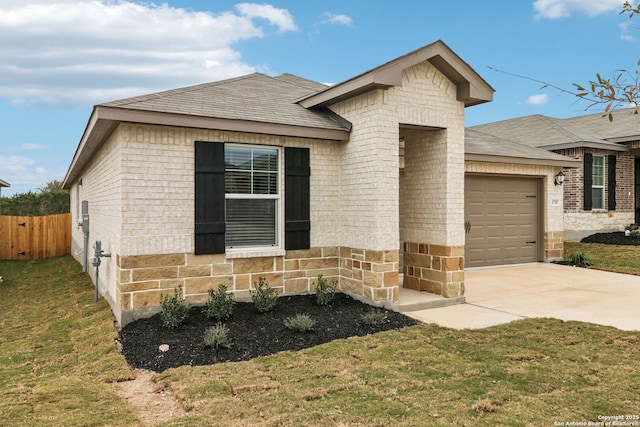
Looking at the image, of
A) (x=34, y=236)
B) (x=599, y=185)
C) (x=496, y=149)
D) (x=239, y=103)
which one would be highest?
(x=239, y=103)

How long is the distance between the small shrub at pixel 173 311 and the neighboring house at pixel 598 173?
492 inches

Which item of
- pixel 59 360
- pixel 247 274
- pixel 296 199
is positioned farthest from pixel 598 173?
pixel 59 360

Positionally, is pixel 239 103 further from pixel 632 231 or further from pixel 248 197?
pixel 632 231

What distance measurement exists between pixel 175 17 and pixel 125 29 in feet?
4.57

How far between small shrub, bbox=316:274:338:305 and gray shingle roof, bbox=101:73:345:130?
2.54 metres

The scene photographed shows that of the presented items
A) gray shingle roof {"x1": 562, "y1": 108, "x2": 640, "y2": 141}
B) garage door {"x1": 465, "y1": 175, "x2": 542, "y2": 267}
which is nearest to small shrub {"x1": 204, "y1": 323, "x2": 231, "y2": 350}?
garage door {"x1": 465, "y1": 175, "x2": 542, "y2": 267}

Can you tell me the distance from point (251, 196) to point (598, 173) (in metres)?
14.1

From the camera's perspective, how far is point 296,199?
7297mm

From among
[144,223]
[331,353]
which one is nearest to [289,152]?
[144,223]

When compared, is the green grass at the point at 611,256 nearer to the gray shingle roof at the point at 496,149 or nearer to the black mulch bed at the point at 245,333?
the gray shingle roof at the point at 496,149

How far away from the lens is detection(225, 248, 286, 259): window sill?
22.4ft

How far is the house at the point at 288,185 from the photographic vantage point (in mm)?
6293

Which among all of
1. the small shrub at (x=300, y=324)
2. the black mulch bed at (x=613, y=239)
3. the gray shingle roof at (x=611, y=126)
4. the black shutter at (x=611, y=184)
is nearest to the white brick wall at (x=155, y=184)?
the small shrub at (x=300, y=324)

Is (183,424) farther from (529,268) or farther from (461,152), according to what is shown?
(529,268)
